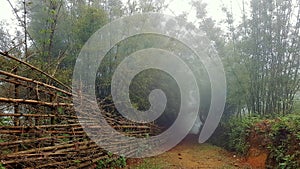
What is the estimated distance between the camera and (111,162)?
16.0ft

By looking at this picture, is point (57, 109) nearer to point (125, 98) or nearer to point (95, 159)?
point (95, 159)

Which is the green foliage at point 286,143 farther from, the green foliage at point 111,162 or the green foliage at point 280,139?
the green foliage at point 111,162

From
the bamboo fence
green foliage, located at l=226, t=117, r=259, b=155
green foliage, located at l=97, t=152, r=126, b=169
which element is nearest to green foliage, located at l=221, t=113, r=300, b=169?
green foliage, located at l=226, t=117, r=259, b=155

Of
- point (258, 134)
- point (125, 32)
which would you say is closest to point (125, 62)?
point (125, 32)

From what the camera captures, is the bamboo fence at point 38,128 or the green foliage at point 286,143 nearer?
the bamboo fence at point 38,128

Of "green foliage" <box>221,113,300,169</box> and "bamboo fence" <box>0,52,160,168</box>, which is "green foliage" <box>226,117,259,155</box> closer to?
"green foliage" <box>221,113,300,169</box>

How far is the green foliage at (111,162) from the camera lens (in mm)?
4545

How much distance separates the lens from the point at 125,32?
689 cm

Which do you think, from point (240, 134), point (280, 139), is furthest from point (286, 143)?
point (240, 134)

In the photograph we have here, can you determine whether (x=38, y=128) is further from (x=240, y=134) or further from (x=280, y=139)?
(x=240, y=134)

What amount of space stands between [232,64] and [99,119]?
19.0 feet

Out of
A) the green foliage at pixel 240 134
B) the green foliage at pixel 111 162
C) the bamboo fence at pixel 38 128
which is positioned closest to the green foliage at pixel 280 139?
the green foliage at pixel 240 134

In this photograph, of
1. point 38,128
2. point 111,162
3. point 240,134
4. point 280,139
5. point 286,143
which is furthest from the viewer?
point 240,134

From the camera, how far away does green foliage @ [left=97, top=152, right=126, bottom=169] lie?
179 inches
